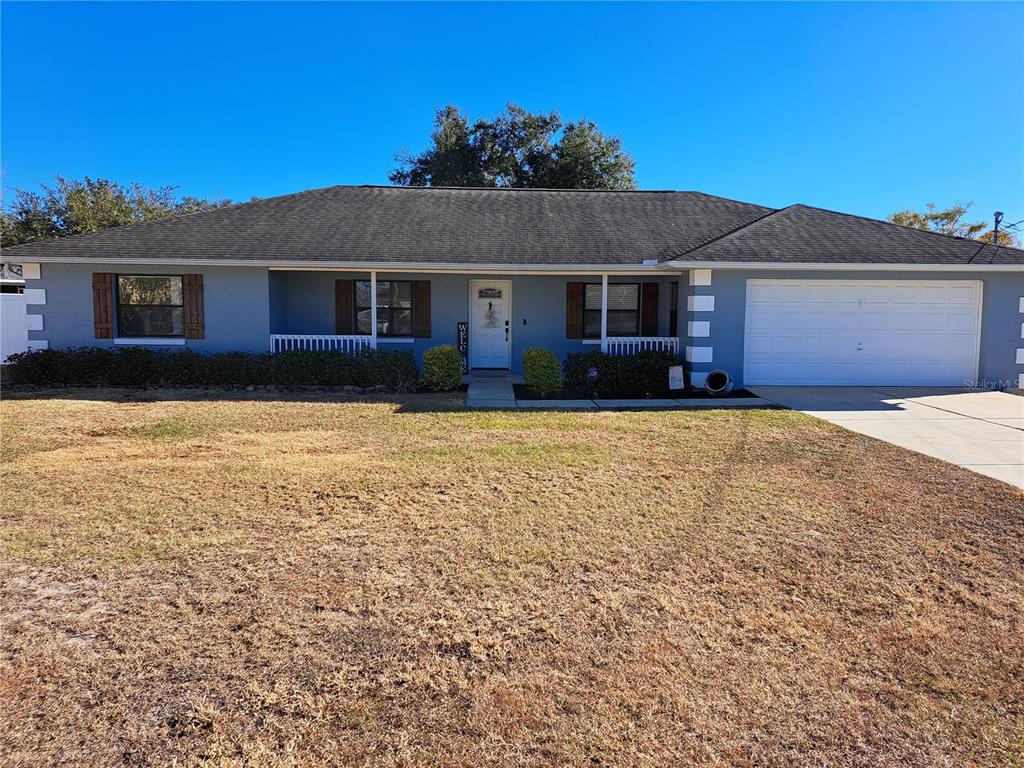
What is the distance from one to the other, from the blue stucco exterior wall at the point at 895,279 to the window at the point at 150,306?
35.4ft

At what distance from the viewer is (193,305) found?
13.1m

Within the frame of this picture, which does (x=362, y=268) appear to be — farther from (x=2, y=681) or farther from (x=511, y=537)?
(x=2, y=681)

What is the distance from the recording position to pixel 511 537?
4.64 meters

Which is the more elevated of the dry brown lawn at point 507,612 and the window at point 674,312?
the window at point 674,312

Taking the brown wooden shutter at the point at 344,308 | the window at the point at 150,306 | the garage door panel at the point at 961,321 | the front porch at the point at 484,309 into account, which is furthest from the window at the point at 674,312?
the window at the point at 150,306

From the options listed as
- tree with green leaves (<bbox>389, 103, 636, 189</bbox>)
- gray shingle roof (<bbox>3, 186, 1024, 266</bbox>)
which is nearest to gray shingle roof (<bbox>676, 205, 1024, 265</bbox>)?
gray shingle roof (<bbox>3, 186, 1024, 266</bbox>)

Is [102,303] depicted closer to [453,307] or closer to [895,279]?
[453,307]

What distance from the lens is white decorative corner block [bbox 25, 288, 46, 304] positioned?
12.7 m

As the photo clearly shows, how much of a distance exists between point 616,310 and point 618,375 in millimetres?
3481

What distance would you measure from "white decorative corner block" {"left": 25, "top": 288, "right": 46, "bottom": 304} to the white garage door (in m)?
14.3

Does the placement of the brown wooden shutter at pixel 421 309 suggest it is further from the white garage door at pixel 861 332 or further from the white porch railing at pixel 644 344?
the white garage door at pixel 861 332

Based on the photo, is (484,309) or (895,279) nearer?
(895,279)

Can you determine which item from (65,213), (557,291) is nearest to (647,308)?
(557,291)

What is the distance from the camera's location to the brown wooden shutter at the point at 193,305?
42.8 ft
